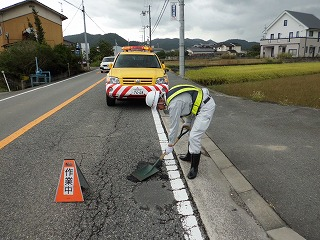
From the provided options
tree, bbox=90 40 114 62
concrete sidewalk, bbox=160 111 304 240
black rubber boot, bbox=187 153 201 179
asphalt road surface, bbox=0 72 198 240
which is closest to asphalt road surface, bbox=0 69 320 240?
asphalt road surface, bbox=0 72 198 240

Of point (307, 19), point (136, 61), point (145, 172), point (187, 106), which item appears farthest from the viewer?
point (307, 19)

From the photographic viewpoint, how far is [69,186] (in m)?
2.88

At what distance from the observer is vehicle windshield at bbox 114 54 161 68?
837 centimetres

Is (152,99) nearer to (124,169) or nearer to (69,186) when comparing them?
(124,169)

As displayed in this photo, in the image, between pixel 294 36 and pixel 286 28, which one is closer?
pixel 294 36

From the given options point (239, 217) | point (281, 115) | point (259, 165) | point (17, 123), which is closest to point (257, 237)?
point (239, 217)

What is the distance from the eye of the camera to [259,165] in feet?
12.4

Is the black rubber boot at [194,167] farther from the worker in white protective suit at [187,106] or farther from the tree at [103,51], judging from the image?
the tree at [103,51]

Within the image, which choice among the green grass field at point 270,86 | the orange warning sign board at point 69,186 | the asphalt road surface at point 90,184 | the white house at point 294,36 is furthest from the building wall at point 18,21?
the white house at point 294,36

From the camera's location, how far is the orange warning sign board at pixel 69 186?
2.86 meters

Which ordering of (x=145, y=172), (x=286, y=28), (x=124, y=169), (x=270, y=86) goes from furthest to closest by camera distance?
(x=286, y=28) → (x=270, y=86) → (x=124, y=169) → (x=145, y=172)

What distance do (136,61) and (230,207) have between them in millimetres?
6522

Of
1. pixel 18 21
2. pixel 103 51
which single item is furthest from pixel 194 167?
pixel 103 51

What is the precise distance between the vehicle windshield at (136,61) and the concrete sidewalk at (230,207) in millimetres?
5148
